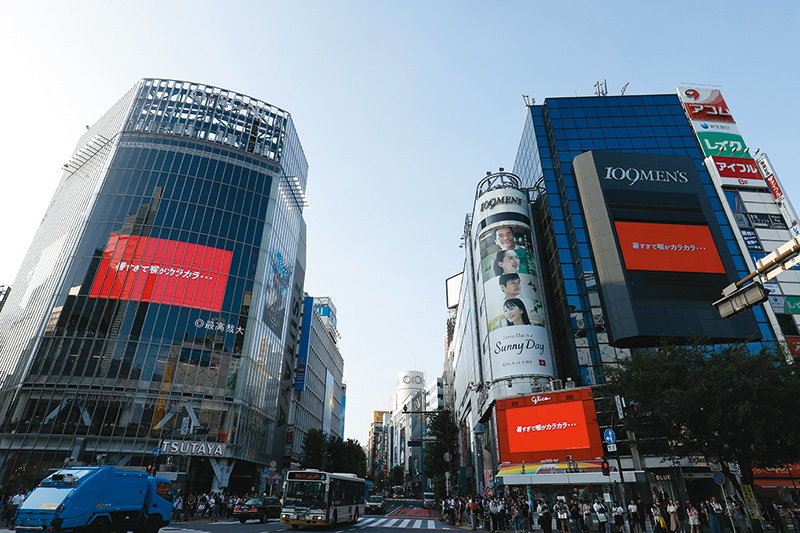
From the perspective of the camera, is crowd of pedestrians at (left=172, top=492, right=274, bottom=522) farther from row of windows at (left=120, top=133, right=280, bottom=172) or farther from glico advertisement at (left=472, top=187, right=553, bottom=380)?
row of windows at (left=120, top=133, right=280, bottom=172)

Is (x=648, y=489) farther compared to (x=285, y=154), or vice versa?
(x=285, y=154)

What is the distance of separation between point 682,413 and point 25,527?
28.7 metres

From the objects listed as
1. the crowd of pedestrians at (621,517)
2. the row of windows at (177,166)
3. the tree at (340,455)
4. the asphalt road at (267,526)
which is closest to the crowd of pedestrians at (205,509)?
the asphalt road at (267,526)

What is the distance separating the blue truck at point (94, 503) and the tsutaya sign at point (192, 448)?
26621 mm

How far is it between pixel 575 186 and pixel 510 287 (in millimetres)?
15436

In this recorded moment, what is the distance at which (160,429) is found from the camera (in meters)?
40.9

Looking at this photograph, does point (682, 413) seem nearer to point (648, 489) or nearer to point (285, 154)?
point (648, 489)

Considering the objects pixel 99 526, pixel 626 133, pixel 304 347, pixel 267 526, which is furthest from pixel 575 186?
pixel 99 526

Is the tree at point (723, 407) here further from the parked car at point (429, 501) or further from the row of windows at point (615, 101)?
the parked car at point (429, 501)

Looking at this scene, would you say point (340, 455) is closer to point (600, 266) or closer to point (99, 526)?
point (600, 266)

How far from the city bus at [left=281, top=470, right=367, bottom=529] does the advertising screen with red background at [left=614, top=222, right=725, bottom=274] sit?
110 feet

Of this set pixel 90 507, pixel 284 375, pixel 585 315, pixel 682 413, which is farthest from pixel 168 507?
pixel 284 375

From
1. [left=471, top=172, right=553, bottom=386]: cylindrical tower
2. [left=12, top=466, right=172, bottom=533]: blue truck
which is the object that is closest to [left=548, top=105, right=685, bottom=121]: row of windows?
[left=471, top=172, right=553, bottom=386]: cylindrical tower

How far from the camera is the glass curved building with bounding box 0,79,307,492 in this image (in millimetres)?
40056
